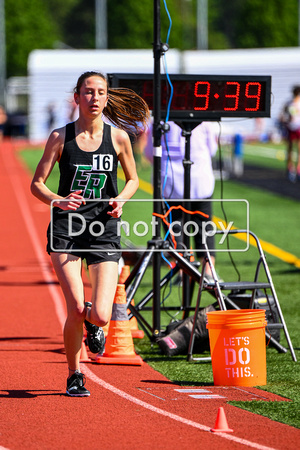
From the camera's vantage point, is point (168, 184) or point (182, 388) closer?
point (182, 388)

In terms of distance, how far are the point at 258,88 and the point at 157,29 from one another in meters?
1.10

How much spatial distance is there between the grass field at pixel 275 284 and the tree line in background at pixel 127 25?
144 ft

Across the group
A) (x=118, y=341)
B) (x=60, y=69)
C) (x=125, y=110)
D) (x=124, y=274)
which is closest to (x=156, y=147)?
(x=125, y=110)

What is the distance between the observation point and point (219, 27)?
103 meters

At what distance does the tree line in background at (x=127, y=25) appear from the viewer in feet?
240

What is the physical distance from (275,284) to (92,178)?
5.90 meters

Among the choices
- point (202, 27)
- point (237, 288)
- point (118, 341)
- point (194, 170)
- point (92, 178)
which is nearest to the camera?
point (92, 178)

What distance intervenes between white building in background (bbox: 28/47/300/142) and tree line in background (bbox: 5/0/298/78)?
15.1 m

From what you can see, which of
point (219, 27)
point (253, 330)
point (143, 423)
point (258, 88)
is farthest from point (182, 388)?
point (219, 27)

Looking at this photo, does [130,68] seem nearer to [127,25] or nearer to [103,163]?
[127,25]

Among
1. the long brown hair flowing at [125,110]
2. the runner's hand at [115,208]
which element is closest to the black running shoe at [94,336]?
the runner's hand at [115,208]

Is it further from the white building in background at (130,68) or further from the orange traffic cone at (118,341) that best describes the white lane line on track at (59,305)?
the white building in background at (130,68)

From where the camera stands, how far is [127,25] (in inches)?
3014

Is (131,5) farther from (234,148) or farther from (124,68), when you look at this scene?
(234,148)
